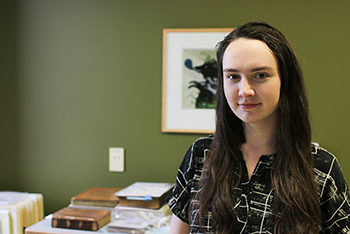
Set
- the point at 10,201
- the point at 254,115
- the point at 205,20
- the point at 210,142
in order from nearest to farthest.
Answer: the point at 254,115 → the point at 210,142 → the point at 10,201 → the point at 205,20

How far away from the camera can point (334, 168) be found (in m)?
1.01

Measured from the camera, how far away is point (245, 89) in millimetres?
946

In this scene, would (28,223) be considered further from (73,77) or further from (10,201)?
(73,77)

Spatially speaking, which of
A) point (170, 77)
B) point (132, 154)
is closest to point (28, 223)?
point (132, 154)

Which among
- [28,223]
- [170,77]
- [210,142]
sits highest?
[170,77]

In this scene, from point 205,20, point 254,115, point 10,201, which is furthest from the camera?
point 205,20

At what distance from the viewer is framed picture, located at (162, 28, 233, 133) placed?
78.4 inches

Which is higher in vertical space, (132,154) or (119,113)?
(119,113)

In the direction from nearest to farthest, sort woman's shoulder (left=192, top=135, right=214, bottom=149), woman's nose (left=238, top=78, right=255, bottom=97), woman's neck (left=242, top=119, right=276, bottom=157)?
woman's nose (left=238, top=78, right=255, bottom=97) < woman's neck (left=242, top=119, right=276, bottom=157) < woman's shoulder (left=192, top=135, right=214, bottom=149)

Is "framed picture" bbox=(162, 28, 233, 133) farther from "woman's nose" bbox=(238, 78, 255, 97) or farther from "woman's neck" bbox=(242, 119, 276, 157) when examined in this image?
"woman's nose" bbox=(238, 78, 255, 97)

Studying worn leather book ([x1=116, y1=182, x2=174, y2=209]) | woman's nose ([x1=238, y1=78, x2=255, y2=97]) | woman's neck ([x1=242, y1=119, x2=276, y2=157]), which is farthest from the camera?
worn leather book ([x1=116, y1=182, x2=174, y2=209])

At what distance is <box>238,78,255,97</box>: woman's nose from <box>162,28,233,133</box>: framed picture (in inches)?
40.7

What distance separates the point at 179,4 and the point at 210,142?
1074 mm

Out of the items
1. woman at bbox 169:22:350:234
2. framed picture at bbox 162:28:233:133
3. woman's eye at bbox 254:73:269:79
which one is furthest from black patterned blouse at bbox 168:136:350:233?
framed picture at bbox 162:28:233:133
